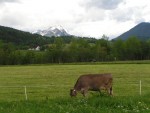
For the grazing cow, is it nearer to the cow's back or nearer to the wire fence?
the cow's back

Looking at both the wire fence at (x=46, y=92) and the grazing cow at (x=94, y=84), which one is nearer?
the grazing cow at (x=94, y=84)

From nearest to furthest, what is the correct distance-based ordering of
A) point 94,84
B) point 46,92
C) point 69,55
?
point 94,84
point 46,92
point 69,55

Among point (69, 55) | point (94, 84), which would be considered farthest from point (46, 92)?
point (69, 55)

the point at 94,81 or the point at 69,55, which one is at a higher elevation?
the point at 69,55

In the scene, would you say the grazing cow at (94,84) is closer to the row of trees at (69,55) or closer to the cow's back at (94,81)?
the cow's back at (94,81)

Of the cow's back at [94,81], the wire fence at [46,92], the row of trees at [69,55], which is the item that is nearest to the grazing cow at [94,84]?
the cow's back at [94,81]

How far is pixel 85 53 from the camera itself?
19350 cm

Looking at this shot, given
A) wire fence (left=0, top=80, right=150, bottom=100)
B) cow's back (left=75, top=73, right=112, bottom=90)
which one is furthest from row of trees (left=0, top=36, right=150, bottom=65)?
cow's back (left=75, top=73, right=112, bottom=90)

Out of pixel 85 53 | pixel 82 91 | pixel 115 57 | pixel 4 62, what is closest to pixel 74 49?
pixel 85 53

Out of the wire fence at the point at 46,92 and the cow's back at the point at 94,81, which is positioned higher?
the cow's back at the point at 94,81

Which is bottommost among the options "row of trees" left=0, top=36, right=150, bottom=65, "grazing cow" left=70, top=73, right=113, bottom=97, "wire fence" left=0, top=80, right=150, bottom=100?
"wire fence" left=0, top=80, right=150, bottom=100

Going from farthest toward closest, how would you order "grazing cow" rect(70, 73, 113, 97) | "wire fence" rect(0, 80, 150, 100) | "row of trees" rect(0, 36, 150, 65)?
1. "row of trees" rect(0, 36, 150, 65)
2. "wire fence" rect(0, 80, 150, 100)
3. "grazing cow" rect(70, 73, 113, 97)

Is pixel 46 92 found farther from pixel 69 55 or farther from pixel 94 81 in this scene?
pixel 69 55

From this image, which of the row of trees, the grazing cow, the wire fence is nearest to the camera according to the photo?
the grazing cow
